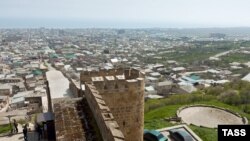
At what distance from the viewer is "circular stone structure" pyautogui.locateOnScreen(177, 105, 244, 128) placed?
1003 inches

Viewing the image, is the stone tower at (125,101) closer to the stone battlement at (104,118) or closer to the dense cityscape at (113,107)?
the dense cityscape at (113,107)

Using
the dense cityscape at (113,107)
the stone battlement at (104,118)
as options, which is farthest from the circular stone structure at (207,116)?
the stone battlement at (104,118)

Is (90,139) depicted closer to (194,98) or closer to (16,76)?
(194,98)

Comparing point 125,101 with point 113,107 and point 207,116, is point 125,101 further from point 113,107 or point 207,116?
point 207,116

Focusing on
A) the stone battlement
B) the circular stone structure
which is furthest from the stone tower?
the circular stone structure

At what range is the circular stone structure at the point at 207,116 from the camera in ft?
83.6

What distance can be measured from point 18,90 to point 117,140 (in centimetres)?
5205

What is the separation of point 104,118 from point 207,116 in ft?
71.1

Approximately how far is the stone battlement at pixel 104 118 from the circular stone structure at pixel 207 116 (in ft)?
59.1

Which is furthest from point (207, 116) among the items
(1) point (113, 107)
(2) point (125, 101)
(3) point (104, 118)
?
(3) point (104, 118)

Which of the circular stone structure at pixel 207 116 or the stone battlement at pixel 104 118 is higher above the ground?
the stone battlement at pixel 104 118

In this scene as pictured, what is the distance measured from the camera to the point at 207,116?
27.0m

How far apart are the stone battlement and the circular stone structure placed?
18.0m

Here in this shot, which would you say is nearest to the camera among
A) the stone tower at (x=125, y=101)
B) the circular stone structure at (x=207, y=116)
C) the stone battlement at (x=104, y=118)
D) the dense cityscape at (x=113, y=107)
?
the stone battlement at (x=104, y=118)
